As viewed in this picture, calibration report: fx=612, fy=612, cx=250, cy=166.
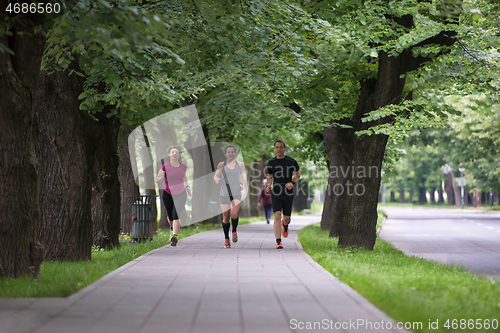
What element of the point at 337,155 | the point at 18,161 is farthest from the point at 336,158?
the point at 18,161

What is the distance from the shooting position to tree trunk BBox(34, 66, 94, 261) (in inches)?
397

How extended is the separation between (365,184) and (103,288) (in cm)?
710

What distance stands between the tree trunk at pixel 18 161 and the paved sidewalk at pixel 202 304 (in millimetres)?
1055

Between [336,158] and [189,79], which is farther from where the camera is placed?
[336,158]

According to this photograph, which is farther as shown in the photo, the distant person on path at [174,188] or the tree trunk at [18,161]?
the distant person on path at [174,188]

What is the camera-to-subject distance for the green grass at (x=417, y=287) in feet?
17.8

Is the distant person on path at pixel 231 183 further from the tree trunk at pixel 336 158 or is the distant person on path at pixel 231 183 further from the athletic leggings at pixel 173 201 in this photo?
the tree trunk at pixel 336 158

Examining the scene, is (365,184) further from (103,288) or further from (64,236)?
(103,288)

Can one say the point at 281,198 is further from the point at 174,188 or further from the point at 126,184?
the point at 126,184

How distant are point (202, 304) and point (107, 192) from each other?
7789 mm

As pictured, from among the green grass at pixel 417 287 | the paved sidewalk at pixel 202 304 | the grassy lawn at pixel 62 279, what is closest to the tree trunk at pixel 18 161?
the grassy lawn at pixel 62 279

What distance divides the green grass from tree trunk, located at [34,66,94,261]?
409cm

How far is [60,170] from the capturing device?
1020 centimetres

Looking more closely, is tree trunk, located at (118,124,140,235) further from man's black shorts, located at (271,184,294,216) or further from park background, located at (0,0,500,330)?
man's black shorts, located at (271,184,294,216)
